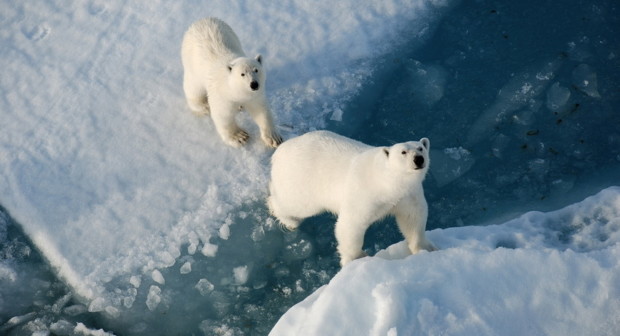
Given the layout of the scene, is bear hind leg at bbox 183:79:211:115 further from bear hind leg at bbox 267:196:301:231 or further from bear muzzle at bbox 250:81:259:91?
bear hind leg at bbox 267:196:301:231

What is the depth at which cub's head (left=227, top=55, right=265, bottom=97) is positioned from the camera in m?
3.97

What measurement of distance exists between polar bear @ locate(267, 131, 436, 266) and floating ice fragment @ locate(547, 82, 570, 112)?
171 centimetres

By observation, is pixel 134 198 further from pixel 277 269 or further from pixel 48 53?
pixel 48 53

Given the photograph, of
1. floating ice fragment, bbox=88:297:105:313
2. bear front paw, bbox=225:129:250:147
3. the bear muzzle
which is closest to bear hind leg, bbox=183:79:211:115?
bear front paw, bbox=225:129:250:147

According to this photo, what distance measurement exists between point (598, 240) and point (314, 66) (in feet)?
8.22

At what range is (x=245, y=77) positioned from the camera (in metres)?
3.97

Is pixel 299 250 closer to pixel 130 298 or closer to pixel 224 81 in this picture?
pixel 130 298

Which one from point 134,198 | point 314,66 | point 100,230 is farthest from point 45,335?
point 314,66

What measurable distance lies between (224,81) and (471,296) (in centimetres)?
223

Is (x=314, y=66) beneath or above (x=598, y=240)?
above

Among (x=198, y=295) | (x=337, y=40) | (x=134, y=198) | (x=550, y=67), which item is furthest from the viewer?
(x=337, y=40)

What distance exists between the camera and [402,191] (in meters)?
3.16

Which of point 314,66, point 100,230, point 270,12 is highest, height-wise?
point 270,12

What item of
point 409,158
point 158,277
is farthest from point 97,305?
point 409,158
